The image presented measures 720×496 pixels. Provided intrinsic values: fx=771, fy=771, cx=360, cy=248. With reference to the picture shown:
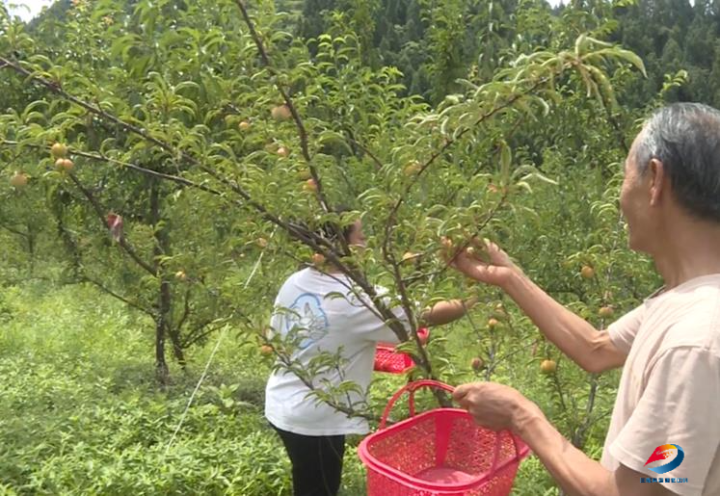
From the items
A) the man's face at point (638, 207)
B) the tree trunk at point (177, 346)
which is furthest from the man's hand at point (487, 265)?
the tree trunk at point (177, 346)

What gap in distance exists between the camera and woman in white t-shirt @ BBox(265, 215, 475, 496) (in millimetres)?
2465

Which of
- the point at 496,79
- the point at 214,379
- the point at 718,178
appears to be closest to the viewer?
the point at 718,178

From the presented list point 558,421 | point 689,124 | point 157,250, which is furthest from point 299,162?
point 157,250

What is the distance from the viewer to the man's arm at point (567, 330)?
67.4 inches

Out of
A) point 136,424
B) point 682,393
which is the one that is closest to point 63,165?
point 682,393

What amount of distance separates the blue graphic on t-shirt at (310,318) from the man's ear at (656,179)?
4.23 feet

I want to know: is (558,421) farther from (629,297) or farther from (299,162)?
(299,162)

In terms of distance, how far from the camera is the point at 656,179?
1225 mm

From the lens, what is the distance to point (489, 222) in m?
1.67

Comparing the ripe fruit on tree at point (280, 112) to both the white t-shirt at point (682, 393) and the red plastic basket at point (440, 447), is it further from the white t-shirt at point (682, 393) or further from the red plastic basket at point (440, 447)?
the white t-shirt at point (682, 393)

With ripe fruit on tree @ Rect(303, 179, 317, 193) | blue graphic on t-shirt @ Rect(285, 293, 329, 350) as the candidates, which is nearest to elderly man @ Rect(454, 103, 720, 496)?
ripe fruit on tree @ Rect(303, 179, 317, 193)

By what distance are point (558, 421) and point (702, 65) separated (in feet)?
19.3

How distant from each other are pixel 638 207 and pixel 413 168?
0.51 meters

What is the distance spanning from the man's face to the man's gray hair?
0.08ft
